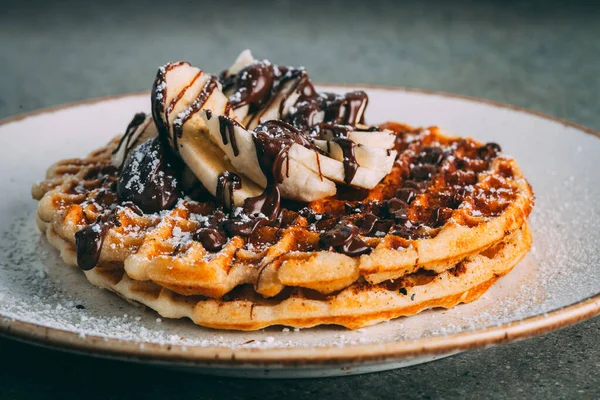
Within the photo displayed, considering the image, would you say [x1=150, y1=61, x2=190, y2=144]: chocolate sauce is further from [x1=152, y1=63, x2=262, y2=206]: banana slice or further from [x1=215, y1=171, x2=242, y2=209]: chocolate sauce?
[x1=215, y1=171, x2=242, y2=209]: chocolate sauce

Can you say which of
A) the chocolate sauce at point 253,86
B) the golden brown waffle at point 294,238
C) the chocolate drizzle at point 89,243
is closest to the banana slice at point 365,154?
the golden brown waffle at point 294,238

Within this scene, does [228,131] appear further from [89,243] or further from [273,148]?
[89,243]

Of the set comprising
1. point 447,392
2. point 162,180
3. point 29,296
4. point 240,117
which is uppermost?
point 240,117

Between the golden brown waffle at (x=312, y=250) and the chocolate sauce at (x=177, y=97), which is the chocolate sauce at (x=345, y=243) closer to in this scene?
the golden brown waffle at (x=312, y=250)

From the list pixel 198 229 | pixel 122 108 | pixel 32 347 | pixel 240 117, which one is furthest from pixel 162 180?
pixel 122 108

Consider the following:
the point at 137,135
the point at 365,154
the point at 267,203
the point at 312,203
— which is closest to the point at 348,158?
the point at 365,154

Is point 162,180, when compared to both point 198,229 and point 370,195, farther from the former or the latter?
point 370,195
